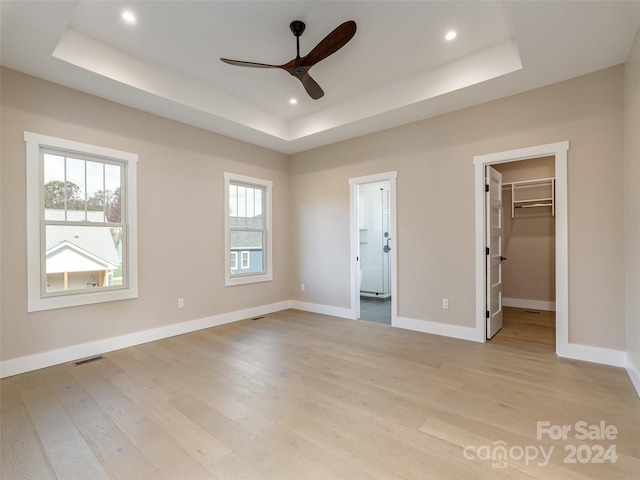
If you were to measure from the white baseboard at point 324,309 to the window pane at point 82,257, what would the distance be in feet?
9.35

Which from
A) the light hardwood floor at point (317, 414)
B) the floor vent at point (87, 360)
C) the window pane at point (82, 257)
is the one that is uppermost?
the window pane at point (82, 257)

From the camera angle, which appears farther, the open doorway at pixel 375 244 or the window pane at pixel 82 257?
the open doorway at pixel 375 244

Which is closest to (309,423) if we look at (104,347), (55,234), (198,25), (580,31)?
(104,347)

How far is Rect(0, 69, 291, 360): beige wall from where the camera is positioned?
2.84 m

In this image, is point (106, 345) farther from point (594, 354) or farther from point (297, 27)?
point (594, 354)

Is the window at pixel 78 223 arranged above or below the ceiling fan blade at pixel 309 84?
below

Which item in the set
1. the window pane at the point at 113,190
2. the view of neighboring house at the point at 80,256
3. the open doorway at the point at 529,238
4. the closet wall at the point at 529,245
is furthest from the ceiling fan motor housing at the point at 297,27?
the closet wall at the point at 529,245

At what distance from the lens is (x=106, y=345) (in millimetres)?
3373

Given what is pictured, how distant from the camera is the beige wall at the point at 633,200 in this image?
2.41 m

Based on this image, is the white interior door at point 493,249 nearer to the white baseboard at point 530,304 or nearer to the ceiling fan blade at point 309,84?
the white baseboard at point 530,304

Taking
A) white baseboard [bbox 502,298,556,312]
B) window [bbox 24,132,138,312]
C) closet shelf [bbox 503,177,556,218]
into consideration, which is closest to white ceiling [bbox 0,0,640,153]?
window [bbox 24,132,138,312]

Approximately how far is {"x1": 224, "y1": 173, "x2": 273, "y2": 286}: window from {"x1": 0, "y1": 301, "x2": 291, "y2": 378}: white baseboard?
0.57 m

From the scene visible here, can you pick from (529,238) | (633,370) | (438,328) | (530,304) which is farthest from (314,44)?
(530,304)

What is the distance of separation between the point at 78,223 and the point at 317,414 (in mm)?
3175
